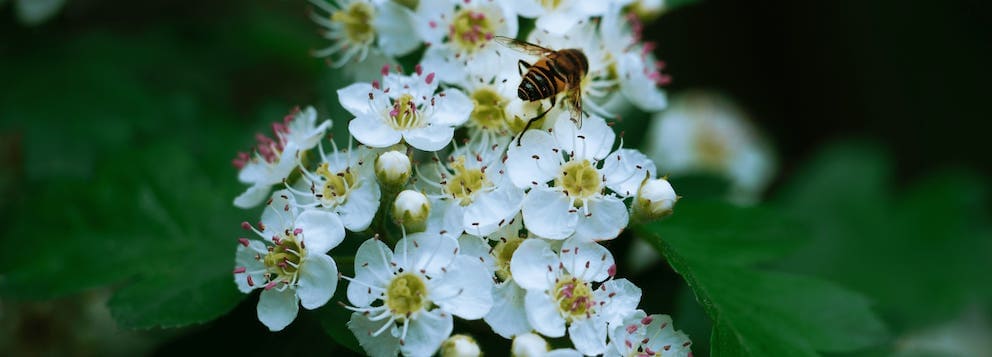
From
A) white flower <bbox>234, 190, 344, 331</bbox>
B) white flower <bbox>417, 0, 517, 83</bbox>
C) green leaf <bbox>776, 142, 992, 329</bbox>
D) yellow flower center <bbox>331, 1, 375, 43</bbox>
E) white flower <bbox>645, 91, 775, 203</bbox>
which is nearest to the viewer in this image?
white flower <bbox>234, 190, 344, 331</bbox>

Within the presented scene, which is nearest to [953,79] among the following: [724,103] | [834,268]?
[724,103]

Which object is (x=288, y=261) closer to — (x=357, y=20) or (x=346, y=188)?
(x=346, y=188)

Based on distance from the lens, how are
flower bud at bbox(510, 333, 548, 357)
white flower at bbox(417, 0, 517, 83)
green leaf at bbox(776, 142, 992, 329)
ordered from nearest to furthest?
flower bud at bbox(510, 333, 548, 357)
white flower at bbox(417, 0, 517, 83)
green leaf at bbox(776, 142, 992, 329)

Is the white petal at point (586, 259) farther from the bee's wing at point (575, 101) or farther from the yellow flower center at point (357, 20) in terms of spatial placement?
the yellow flower center at point (357, 20)

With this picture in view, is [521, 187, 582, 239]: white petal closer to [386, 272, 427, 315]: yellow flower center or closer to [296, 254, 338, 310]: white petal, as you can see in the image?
[386, 272, 427, 315]: yellow flower center

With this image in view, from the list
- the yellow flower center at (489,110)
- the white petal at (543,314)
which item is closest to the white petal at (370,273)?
the white petal at (543,314)

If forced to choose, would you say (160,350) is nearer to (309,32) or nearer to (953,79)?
(309,32)

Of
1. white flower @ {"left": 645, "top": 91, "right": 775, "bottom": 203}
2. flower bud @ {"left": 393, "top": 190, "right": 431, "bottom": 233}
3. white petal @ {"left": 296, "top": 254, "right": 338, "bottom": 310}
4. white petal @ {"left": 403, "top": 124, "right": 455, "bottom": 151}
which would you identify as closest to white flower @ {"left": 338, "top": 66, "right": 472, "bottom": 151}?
white petal @ {"left": 403, "top": 124, "right": 455, "bottom": 151}
